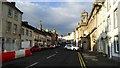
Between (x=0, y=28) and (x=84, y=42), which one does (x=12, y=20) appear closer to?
(x=0, y=28)

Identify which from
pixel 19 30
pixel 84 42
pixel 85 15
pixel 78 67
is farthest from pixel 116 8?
pixel 85 15

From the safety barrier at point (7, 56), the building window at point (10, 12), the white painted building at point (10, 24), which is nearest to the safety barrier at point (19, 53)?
the safety barrier at point (7, 56)

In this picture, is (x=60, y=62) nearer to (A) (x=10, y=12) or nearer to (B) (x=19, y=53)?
(B) (x=19, y=53)

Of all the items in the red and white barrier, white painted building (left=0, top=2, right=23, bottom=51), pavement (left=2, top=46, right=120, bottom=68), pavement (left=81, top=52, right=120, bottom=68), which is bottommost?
pavement (left=81, top=52, right=120, bottom=68)

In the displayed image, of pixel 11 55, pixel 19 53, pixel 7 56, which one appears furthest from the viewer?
pixel 19 53

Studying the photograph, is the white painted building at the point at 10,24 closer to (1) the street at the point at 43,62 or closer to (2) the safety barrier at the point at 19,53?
(2) the safety barrier at the point at 19,53

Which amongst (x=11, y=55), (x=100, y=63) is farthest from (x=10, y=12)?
(x=100, y=63)

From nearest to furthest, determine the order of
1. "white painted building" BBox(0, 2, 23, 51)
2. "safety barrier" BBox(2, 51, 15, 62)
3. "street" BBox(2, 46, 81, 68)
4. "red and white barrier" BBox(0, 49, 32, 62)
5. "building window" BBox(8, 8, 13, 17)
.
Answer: "street" BBox(2, 46, 81, 68) → "safety barrier" BBox(2, 51, 15, 62) → "red and white barrier" BBox(0, 49, 32, 62) → "white painted building" BBox(0, 2, 23, 51) → "building window" BBox(8, 8, 13, 17)

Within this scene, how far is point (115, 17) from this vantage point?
29812 mm

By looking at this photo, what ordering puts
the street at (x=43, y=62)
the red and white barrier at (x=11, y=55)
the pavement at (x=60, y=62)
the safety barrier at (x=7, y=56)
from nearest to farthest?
1. the pavement at (x=60, y=62)
2. the street at (x=43, y=62)
3. the safety barrier at (x=7, y=56)
4. the red and white barrier at (x=11, y=55)

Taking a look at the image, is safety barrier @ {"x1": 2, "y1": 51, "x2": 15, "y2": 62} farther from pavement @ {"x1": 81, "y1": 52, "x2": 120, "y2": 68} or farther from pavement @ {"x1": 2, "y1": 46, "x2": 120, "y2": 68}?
pavement @ {"x1": 81, "y1": 52, "x2": 120, "y2": 68}

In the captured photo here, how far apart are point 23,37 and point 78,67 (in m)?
39.1

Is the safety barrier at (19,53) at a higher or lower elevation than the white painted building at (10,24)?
lower

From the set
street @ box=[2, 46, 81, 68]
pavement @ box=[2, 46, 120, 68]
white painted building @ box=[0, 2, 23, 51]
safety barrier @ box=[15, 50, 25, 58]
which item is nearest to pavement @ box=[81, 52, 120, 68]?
pavement @ box=[2, 46, 120, 68]
